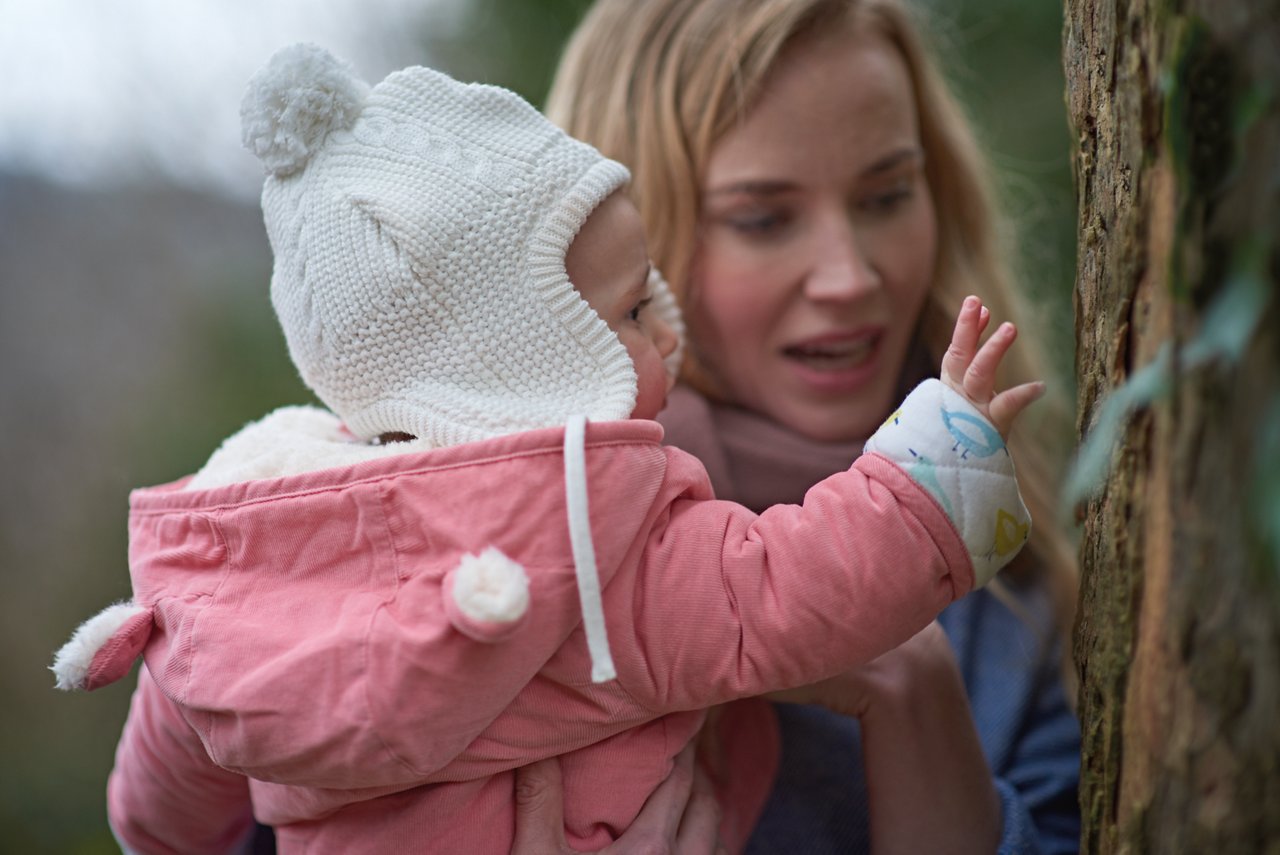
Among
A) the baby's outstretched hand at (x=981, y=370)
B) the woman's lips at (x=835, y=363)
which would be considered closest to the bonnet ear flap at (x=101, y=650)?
the baby's outstretched hand at (x=981, y=370)

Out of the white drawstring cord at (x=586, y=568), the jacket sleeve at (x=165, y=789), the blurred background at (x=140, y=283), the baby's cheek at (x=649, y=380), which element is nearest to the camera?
the white drawstring cord at (x=586, y=568)

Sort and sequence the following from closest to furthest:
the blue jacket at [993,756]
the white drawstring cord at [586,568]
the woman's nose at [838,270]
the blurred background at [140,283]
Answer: the white drawstring cord at [586,568]
the blue jacket at [993,756]
the woman's nose at [838,270]
the blurred background at [140,283]

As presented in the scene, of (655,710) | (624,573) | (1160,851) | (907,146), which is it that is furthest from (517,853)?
(907,146)

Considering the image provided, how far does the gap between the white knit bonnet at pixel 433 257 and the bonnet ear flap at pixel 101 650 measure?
331mm

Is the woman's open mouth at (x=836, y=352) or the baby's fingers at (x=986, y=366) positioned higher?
the baby's fingers at (x=986, y=366)

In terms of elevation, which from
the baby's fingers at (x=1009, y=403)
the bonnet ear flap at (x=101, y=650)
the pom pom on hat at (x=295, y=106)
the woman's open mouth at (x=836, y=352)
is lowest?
the bonnet ear flap at (x=101, y=650)

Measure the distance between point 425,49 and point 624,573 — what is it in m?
3.00

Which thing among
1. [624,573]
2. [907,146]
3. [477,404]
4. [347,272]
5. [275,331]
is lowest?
[275,331]

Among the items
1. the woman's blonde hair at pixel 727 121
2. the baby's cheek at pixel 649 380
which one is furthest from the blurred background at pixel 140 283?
the baby's cheek at pixel 649 380

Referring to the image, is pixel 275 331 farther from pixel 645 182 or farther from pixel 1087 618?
pixel 1087 618

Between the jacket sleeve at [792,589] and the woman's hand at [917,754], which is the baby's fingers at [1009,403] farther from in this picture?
the woman's hand at [917,754]

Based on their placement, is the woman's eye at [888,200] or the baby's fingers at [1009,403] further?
the woman's eye at [888,200]

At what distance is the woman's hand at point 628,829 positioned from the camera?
3.65 feet

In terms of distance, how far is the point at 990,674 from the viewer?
180 centimetres
